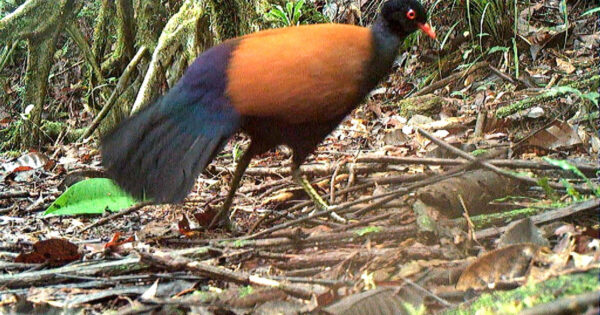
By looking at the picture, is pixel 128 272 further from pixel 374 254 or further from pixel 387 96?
pixel 387 96

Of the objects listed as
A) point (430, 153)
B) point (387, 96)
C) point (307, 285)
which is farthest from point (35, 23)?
point (307, 285)

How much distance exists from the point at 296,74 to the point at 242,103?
241 millimetres

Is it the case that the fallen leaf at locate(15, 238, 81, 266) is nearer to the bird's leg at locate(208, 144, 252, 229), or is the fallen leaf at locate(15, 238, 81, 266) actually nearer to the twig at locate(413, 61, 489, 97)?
the bird's leg at locate(208, 144, 252, 229)

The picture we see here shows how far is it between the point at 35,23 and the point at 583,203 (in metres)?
5.14

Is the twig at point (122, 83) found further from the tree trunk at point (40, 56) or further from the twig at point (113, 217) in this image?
the twig at point (113, 217)

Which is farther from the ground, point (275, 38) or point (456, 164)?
point (275, 38)

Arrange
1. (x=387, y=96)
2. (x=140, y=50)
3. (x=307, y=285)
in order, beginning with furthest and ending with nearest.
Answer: (x=140, y=50)
(x=387, y=96)
(x=307, y=285)

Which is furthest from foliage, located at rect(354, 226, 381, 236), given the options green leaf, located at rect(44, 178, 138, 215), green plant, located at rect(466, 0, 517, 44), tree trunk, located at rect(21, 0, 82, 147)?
tree trunk, located at rect(21, 0, 82, 147)

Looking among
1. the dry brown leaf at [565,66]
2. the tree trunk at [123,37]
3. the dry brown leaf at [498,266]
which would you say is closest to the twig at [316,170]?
the dry brown leaf at [498,266]

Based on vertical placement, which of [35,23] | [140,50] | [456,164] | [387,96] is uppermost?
[35,23]

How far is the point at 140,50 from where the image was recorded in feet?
18.9

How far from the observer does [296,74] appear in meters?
2.44

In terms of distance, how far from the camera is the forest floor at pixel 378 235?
61.6 inches

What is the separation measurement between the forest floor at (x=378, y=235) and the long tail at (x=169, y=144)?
26cm
